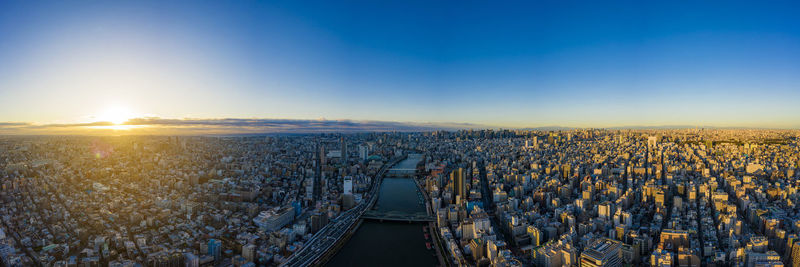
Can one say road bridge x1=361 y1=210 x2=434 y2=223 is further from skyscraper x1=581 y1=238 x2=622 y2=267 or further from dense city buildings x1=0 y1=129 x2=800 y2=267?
skyscraper x1=581 y1=238 x2=622 y2=267

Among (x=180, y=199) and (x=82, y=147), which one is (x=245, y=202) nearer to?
(x=180, y=199)

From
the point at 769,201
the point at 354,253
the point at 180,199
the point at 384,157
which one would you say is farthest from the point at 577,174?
the point at 180,199

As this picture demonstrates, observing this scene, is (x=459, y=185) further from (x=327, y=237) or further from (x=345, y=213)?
(x=327, y=237)

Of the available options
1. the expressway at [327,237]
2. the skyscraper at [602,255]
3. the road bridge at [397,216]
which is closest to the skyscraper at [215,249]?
the expressway at [327,237]

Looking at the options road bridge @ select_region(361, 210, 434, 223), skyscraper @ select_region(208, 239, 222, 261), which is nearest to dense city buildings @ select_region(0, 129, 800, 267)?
skyscraper @ select_region(208, 239, 222, 261)

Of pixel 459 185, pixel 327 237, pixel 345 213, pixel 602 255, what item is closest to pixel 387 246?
pixel 327 237

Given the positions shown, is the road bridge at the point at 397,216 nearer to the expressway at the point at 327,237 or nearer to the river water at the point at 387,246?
the river water at the point at 387,246

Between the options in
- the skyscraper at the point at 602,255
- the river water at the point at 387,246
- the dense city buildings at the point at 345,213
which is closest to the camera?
the skyscraper at the point at 602,255
